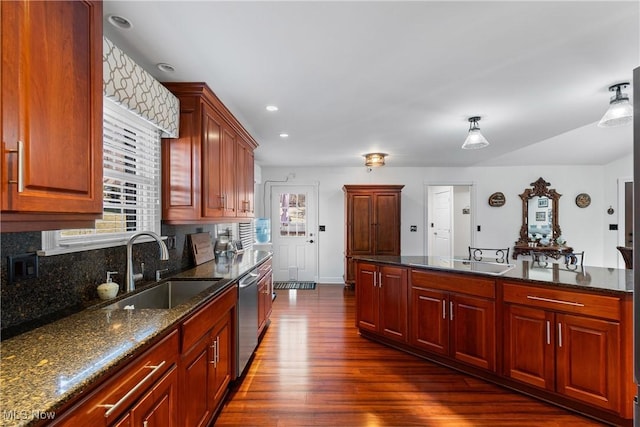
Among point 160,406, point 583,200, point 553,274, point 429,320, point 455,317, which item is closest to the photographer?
point 160,406

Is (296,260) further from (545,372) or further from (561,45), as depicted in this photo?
(561,45)

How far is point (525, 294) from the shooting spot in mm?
2215

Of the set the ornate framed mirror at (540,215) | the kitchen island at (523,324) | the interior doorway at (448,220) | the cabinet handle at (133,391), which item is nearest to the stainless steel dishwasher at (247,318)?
the cabinet handle at (133,391)

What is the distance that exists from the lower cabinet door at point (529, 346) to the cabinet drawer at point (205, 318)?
2.11 meters

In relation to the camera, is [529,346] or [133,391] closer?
[133,391]

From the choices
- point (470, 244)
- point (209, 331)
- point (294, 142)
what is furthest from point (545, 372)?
point (470, 244)

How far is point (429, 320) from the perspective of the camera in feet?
9.06

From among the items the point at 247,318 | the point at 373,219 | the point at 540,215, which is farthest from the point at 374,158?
the point at 540,215

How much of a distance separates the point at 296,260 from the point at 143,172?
4147mm

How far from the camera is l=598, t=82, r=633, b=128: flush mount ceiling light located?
2219 millimetres

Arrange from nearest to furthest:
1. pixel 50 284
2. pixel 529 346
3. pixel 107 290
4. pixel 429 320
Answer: pixel 50 284, pixel 107 290, pixel 529 346, pixel 429 320

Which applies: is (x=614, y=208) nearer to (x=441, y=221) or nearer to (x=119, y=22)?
(x=441, y=221)

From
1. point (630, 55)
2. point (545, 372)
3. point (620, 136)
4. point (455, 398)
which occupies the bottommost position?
point (455, 398)

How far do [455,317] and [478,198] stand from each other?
4.15 m
